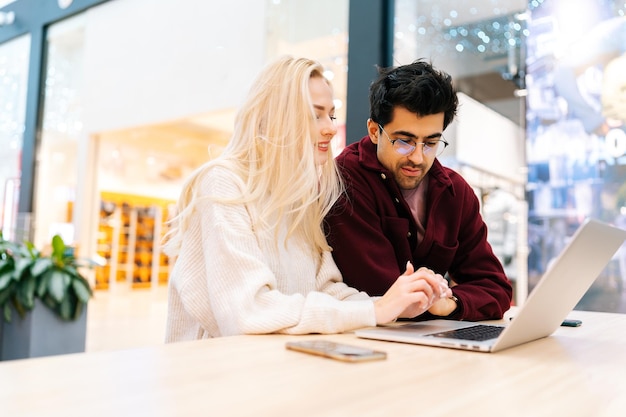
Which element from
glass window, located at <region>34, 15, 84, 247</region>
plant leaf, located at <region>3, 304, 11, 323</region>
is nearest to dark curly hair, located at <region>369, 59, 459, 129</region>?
plant leaf, located at <region>3, 304, 11, 323</region>

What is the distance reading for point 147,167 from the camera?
36.2ft

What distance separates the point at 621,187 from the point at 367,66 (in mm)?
1736

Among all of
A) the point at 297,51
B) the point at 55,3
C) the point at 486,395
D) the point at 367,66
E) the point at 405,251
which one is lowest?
the point at 486,395

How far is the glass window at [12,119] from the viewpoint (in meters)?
7.13

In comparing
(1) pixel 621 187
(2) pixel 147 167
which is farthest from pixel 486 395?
(2) pixel 147 167

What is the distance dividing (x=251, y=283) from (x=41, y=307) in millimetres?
2986

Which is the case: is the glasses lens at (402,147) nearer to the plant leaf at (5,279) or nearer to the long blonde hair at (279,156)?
the long blonde hair at (279,156)

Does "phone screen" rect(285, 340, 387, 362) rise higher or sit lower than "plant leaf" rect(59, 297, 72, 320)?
higher

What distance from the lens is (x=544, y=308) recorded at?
3.46ft

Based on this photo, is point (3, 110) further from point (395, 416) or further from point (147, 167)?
point (395, 416)

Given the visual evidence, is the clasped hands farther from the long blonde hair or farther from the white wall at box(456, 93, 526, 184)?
the white wall at box(456, 93, 526, 184)

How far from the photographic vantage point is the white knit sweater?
46.4 inches

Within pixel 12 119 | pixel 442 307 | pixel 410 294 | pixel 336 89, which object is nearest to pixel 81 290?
pixel 336 89

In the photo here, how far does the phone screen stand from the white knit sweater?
0.20 metres
